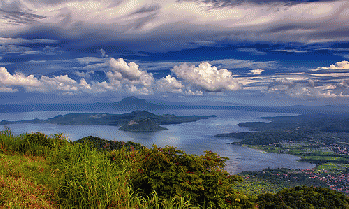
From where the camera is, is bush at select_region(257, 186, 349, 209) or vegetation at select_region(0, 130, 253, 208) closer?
vegetation at select_region(0, 130, 253, 208)

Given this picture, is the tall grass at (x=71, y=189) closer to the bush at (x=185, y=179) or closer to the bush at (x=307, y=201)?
the bush at (x=185, y=179)

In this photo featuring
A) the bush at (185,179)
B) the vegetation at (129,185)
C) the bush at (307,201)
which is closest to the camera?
the vegetation at (129,185)

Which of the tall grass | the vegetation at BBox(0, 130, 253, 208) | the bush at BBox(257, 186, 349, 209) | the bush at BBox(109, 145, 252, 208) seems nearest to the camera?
the tall grass

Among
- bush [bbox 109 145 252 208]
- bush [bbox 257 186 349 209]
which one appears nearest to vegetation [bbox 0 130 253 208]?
bush [bbox 109 145 252 208]

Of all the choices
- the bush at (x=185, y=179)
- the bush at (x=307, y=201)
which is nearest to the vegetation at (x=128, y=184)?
the bush at (x=185, y=179)

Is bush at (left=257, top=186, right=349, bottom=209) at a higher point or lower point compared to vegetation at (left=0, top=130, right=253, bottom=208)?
lower

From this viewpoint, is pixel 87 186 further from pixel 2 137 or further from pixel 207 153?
pixel 2 137

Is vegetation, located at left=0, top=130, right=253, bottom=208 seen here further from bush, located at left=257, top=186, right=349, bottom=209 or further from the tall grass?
bush, located at left=257, top=186, right=349, bottom=209

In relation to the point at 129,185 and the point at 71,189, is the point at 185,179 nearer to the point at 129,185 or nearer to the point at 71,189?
the point at 129,185

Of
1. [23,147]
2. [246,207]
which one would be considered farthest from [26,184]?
[246,207]
